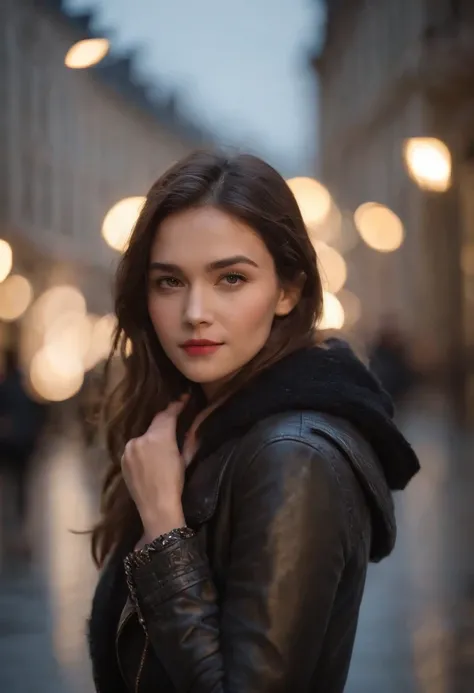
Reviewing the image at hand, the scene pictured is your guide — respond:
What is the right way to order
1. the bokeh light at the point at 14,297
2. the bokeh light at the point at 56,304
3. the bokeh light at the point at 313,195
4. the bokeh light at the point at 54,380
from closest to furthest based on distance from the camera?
the bokeh light at the point at 313,195 → the bokeh light at the point at 54,380 → the bokeh light at the point at 14,297 → the bokeh light at the point at 56,304

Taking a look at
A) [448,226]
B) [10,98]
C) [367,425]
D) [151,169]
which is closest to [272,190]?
[367,425]

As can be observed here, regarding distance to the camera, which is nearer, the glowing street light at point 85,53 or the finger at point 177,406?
the finger at point 177,406

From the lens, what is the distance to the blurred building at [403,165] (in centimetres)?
2622

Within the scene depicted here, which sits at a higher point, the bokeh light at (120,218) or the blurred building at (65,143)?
the blurred building at (65,143)

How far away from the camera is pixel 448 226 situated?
27.8m

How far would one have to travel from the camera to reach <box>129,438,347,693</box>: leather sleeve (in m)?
1.53

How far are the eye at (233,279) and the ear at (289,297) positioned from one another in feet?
0.43

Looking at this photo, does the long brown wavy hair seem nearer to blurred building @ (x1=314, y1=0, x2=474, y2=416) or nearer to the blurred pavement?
the blurred pavement

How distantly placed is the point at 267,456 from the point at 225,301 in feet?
1.09

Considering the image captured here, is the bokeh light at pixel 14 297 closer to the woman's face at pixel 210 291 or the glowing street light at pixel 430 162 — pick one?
the glowing street light at pixel 430 162

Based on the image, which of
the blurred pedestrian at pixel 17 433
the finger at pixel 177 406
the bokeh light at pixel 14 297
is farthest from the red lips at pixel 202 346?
the bokeh light at pixel 14 297

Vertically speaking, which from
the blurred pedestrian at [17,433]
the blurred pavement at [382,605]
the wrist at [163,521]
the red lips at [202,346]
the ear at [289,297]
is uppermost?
the blurred pedestrian at [17,433]

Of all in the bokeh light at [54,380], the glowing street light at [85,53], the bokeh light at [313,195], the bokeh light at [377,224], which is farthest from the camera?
the bokeh light at [54,380]

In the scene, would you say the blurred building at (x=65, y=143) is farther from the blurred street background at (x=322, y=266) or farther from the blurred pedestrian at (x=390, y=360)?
the blurred pedestrian at (x=390, y=360)
